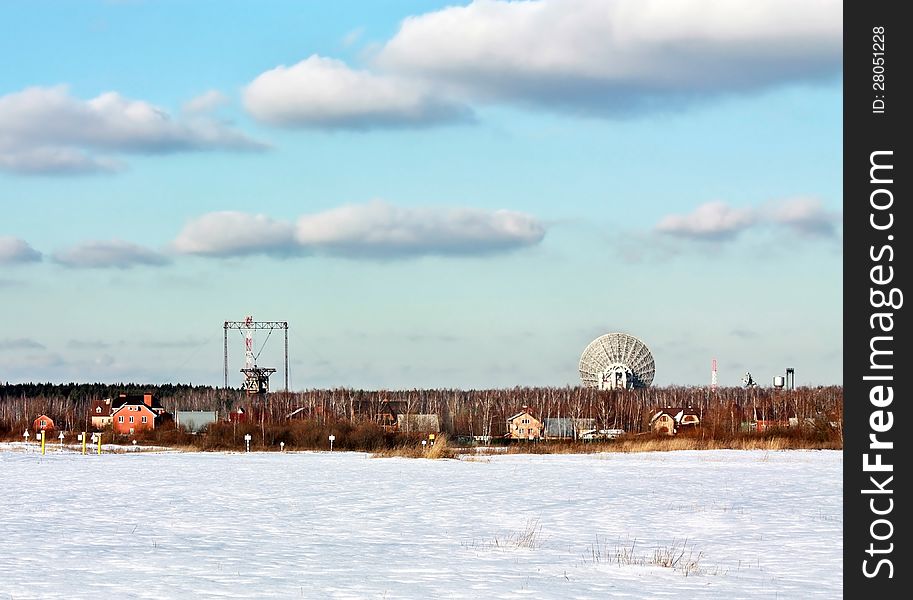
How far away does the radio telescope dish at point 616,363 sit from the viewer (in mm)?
134875

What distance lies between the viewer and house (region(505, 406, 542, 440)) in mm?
130625

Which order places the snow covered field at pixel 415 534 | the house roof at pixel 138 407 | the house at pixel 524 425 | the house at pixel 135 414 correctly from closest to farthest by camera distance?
the snow covered field at pixel 415 534 → the house at pixel 524 425 → the house at pixel 135 414 → the house roof at pixel 138 407

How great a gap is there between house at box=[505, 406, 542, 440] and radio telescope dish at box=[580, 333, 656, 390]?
32.9 feet

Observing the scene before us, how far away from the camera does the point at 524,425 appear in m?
133

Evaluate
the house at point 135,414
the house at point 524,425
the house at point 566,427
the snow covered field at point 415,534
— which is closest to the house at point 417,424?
the house at point 524,425

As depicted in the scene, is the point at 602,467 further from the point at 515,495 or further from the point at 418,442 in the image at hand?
the point at 418,442

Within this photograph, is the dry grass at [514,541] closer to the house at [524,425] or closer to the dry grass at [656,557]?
the dry grass at [656,557]

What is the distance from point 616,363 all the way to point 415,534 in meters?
117

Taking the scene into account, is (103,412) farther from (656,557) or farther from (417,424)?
(656,557)

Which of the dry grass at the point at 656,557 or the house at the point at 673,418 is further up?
the dry grass at the point at 656,557

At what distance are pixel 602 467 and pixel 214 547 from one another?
27589 mm

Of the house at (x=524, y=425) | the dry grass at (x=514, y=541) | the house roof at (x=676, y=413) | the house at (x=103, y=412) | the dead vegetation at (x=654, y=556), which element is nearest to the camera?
the dead vegetation at (x=654, y=556)

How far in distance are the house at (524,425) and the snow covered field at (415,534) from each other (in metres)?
92.6
